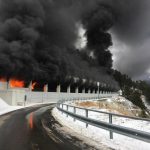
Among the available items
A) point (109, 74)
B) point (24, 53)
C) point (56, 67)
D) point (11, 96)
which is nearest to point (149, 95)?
point (109, 74)

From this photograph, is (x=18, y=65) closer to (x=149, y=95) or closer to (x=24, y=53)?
(x=24, y=53)

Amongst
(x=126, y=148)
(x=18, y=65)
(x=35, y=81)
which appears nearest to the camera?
(x=126, y=148)

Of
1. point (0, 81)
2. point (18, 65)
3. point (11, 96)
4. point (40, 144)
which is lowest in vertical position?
point (40, 144)

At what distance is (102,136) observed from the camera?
11.2 m

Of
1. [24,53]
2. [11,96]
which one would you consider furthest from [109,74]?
[11,96]

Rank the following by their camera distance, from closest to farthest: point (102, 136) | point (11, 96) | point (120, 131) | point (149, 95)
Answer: point (120, 131) → point (102, 136) → point (11, 96) → point (149, 95)

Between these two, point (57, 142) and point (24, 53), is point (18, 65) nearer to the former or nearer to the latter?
point (24, 53)

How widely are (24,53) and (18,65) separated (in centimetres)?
374

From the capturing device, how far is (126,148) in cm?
866

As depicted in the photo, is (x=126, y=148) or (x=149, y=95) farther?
(x=149, y=95)

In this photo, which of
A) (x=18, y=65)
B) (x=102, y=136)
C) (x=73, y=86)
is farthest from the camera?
(x=73, y=86)

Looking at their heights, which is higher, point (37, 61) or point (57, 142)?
point (37, 61)

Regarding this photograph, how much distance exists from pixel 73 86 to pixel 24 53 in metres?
32.7

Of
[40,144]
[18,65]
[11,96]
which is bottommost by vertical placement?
[40,144]
